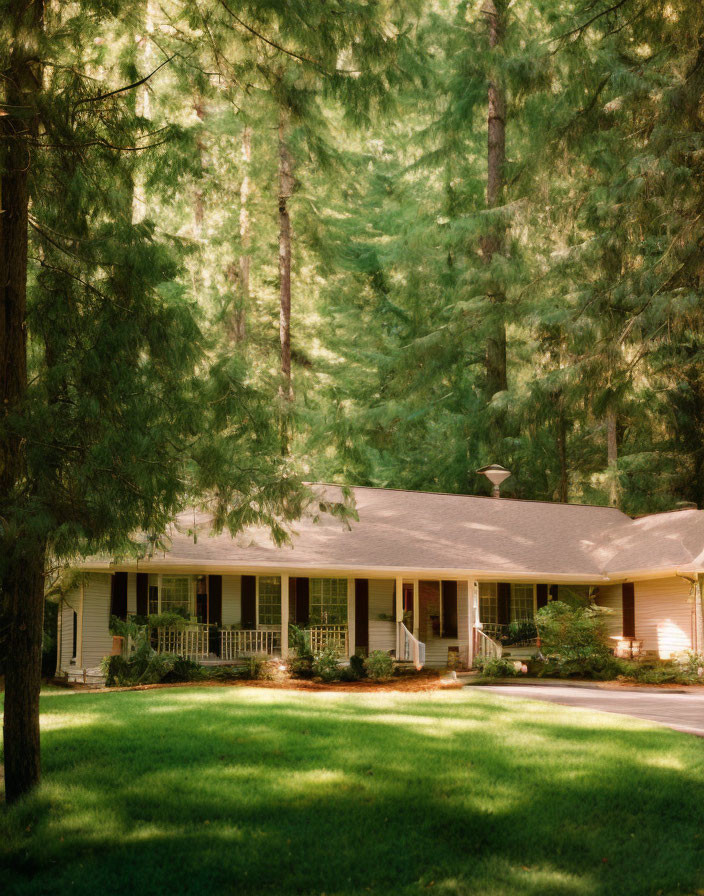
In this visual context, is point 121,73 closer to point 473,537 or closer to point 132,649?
point 132,649

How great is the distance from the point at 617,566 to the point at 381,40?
51.5 feet

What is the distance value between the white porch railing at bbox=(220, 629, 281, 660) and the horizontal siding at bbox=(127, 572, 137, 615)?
1838 mm

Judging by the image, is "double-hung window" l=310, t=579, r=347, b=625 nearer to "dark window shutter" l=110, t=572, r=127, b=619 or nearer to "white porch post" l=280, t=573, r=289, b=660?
"white porch post" l=280, t=573, r=289, b=660

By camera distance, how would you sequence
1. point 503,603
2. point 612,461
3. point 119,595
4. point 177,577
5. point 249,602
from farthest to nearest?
point 612,461
point 503,603
point 249,602
point 177,577
point 119,595

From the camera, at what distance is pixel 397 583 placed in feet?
67.9

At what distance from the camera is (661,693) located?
17438 millimetres

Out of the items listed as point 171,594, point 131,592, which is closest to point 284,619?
point 171,594

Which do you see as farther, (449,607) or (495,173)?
(495,173)

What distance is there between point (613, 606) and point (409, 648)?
5894 millimetres

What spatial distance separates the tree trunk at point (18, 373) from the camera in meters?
7.89

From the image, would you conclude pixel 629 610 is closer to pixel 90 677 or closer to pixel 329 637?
pixel 329 637

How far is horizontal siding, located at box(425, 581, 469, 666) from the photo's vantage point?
22094 millimetres

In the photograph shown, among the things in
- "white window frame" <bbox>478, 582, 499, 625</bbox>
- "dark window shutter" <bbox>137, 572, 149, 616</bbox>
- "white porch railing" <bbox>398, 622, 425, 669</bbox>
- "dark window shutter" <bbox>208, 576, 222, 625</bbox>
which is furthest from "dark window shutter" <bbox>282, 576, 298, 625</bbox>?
"white window frame" <bbox>478, 582, 499, 625</bbox>

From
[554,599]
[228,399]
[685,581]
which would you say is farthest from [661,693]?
[228,399]
